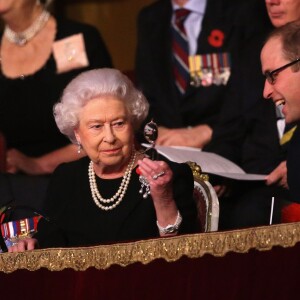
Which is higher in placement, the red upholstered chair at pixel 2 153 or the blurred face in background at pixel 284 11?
the blurred face in background at pixel 284 11

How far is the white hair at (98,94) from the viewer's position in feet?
9.77

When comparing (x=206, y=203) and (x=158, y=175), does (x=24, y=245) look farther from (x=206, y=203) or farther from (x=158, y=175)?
(x=206, y=203)

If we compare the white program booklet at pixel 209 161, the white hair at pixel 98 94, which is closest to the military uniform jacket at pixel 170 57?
the white program booklet at pixel 209 161

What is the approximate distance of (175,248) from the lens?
258 centimetres

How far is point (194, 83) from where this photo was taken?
420 cm

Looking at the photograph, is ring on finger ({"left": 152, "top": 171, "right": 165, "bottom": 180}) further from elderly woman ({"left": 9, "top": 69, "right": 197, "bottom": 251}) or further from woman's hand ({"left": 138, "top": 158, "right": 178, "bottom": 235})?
elderly woman ({"left": 9, "top": 69, "right": 197, "bottom": 251})

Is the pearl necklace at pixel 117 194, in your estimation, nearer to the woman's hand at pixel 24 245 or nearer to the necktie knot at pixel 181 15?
the woman's hand at pixel 24 245

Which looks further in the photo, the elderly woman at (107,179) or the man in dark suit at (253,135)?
the man in dark suit at (253,135)

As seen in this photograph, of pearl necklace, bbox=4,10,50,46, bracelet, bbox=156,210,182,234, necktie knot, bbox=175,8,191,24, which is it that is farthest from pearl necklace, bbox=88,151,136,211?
pearl necklace, bbox=4,10,50,46

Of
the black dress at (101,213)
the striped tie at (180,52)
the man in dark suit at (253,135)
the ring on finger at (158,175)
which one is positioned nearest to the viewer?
the ring on finger at (158,175)

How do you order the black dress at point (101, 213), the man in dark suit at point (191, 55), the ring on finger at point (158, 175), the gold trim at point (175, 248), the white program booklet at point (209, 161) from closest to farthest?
the gold trim at point (175, 248) < the ring on finger at point (158, 175) < the black dress at point (101, 213) < the white program booklet at point (209, 161) < the man in dark suit at point (191, 55)

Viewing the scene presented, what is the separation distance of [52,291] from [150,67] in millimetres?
1804

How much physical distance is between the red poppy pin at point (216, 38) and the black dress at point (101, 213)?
1.21 metres

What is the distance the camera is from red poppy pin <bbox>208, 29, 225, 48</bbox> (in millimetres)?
4145
